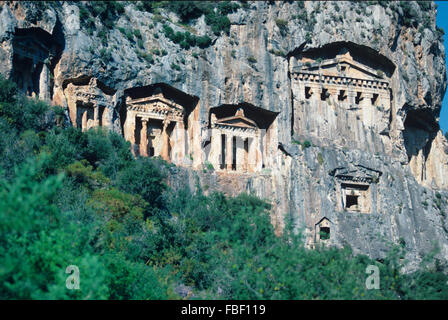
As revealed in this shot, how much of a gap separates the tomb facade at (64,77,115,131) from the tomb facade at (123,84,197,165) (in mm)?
1559

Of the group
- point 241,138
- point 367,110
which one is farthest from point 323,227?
point 367,110

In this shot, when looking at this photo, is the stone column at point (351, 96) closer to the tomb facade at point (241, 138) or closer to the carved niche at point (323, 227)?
the tomb facade at point (241, 138)

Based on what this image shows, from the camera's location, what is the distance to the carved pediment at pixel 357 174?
44.6 metres

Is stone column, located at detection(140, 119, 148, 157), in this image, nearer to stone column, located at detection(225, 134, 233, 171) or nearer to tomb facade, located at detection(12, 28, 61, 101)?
stone column, located at detection(225, 134, 233, 171)

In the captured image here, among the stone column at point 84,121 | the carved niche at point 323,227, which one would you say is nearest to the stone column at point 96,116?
the stone column at point 84,121

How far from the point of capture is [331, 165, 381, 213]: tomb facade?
44.7 metres

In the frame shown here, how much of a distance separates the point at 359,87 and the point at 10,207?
32.5 meters

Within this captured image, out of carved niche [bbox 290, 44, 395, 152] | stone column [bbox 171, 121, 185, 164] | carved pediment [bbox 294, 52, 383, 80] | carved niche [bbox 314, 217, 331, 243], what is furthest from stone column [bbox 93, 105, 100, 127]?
carved niche [bbox 314, 217, 331, 243]

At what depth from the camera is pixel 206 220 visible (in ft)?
123

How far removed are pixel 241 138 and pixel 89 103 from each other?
9.70 metres

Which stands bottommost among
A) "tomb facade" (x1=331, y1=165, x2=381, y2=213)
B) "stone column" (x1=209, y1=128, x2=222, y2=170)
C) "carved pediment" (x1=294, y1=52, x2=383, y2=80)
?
"tomb facade" (x1=331, y1=165, x2=381, y2=213)

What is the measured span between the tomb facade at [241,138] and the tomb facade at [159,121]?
5.44 feet
